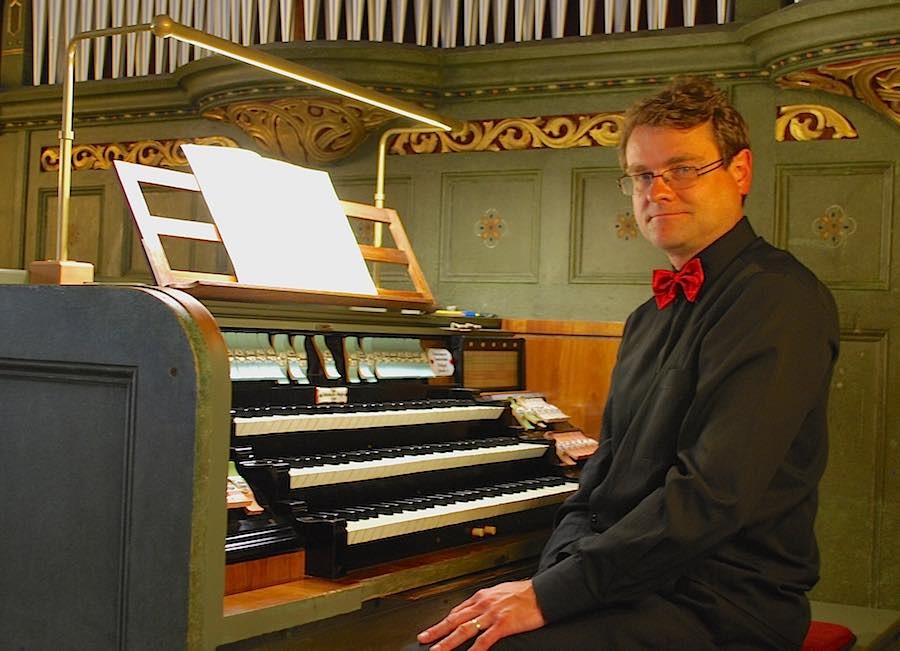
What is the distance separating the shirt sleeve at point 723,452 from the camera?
6.93ft

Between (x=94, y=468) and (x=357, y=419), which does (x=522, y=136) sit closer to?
(x=357, y=419)

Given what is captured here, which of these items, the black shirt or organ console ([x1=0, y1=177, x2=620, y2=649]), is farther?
organ console ([x1=0, y1=177, x2=620, y2=649])

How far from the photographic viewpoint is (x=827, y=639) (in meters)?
2.54

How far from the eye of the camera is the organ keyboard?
2.65 m

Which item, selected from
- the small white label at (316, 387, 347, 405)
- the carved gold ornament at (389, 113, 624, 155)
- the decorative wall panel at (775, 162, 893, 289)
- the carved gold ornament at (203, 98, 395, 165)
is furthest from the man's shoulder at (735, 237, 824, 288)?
the carved gold ornament at (203, 98, 395, 165)

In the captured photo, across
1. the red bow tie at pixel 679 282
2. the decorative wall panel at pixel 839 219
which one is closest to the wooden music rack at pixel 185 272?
the red bow tie at pixel 679 282

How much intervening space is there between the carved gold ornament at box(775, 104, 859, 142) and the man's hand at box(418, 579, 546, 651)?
289 cm

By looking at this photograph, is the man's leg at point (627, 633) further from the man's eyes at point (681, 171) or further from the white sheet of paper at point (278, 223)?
the white sheet of paper at point (278, 223)

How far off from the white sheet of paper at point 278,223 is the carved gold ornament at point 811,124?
1.88m

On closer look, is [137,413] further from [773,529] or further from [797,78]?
[797,78]

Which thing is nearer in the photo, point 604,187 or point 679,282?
point 679,282

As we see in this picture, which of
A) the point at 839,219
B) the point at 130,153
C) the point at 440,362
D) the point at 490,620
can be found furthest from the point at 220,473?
the point at 130,153

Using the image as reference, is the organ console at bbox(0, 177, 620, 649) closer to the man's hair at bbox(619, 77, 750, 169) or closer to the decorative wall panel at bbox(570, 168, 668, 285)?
the man's hair at bbox(619, 77, 750, 169)

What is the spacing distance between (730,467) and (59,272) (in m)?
1.81
